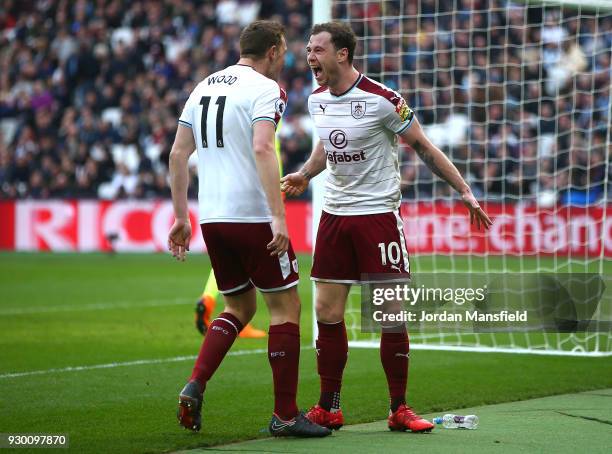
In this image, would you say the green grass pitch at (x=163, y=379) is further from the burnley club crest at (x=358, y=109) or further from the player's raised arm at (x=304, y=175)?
the burnley club crest at (x=358, y=109)

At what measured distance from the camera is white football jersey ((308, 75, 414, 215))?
19.6 feet

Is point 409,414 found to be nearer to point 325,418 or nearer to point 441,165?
point 325,418

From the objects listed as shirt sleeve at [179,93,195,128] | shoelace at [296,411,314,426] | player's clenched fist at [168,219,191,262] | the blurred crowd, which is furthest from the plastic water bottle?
the blurred crowd

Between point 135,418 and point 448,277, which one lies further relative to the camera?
point 448,277

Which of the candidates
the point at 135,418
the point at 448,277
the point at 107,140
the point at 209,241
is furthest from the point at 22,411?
the point at 107,140

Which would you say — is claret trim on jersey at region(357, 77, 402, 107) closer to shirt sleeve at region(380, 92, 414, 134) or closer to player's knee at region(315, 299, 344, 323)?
shirt sleeve at region(380, 92, 414, 134)

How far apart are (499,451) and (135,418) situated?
2116 millimetres

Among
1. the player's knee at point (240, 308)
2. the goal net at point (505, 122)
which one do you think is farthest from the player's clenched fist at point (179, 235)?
the goal net at point (505, 122)

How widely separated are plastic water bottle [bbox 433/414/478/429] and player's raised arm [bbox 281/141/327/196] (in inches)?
58.8

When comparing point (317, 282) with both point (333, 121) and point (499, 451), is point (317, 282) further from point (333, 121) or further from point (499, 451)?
point (499, 451)

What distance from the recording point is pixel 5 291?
49.4 ft

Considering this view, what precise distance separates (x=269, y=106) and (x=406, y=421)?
1767 mm

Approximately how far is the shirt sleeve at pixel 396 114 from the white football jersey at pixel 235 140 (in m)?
0.60

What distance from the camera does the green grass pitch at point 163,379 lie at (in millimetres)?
5906
